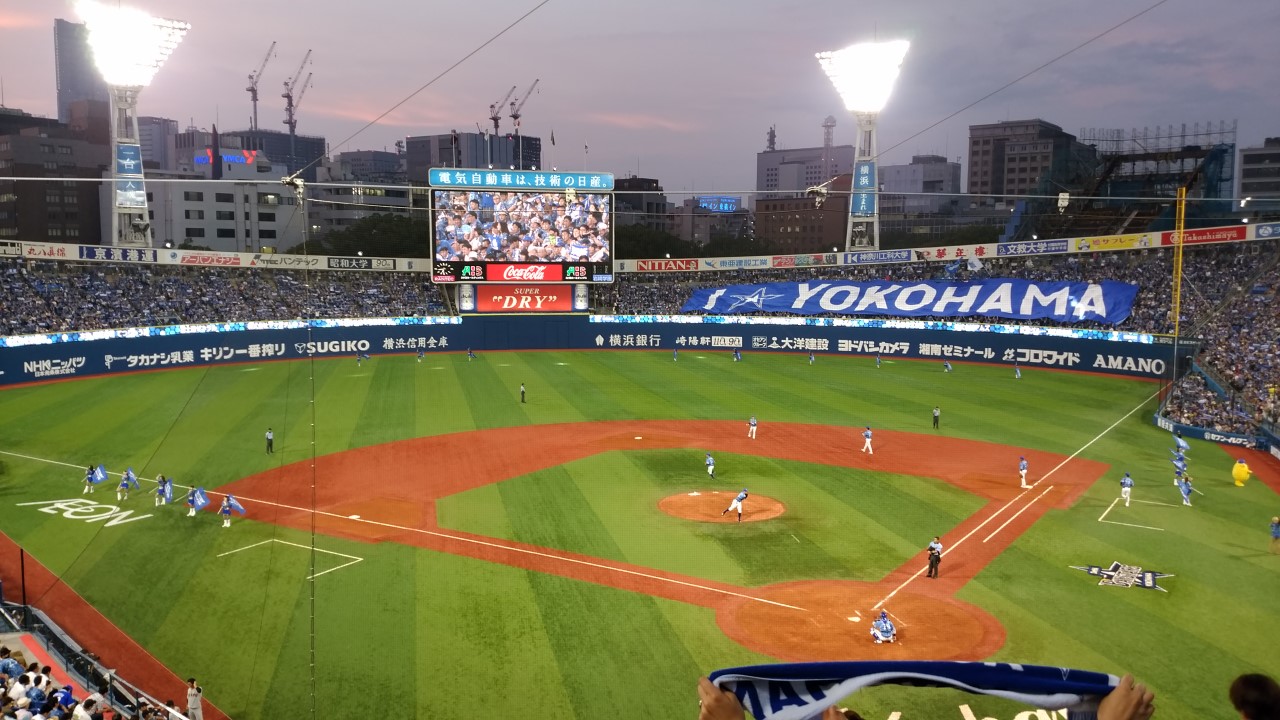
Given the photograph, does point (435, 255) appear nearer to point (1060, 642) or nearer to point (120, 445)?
point (120, 445)

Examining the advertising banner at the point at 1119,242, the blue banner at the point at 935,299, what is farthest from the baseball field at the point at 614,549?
the advertising banner at the point at 1119,242

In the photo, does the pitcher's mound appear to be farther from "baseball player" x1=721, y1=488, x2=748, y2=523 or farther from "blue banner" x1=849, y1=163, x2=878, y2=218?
"blue banner" x1=849, y1=163, x2=878, y2=218

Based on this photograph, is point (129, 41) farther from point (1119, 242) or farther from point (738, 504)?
point (1119, 242)

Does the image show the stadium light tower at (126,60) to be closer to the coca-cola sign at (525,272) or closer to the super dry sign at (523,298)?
the coca-cola sign at (525,272)

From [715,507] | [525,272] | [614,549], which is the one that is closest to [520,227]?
[525,272]

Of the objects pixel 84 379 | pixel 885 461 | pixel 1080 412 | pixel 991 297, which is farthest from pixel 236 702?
pixel 991 297

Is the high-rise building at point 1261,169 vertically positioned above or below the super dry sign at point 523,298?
above

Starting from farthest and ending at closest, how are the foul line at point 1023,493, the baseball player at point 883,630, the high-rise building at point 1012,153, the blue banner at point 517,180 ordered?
the high-rise building at point 1012,153 → the blue banner at point 517,180 → the foul line at point 1023,493 → the baseball player at point 883,630
